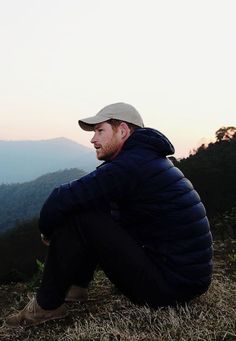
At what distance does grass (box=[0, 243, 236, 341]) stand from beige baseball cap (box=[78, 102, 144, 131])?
1790 millimetres

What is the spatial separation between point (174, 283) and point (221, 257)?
11.9 feet

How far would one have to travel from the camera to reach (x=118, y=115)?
4.57 m

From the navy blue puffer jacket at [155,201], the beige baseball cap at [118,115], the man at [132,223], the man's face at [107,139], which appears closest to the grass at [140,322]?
the man at [132,223]

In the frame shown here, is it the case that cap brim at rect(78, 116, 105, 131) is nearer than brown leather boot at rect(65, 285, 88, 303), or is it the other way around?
cap brim at rect(78, 116, 105, 131)

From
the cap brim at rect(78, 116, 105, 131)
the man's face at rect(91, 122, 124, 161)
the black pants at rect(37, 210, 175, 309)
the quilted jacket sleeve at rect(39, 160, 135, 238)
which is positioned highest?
the cap brim at rect(78, 116, 105, 131)

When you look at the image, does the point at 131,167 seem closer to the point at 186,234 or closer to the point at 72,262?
the point at 186,234

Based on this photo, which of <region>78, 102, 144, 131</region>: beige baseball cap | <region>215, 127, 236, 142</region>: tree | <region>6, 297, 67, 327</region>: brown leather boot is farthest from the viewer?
<region>215, 127, 236, 142</region>: tree

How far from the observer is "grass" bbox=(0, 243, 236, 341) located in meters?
3.90

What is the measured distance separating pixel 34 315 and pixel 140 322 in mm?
1082

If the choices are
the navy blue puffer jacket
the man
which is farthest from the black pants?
the navy blue puffer jacket

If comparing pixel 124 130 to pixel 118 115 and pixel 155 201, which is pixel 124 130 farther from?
pixel 155 201

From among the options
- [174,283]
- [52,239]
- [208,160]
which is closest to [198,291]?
[174,283]

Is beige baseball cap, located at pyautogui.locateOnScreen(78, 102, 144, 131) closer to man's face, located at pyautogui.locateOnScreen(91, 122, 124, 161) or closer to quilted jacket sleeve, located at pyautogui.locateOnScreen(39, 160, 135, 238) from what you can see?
man's face, located at pyautogui.locateOnScreen(91, 122, 124, 161)

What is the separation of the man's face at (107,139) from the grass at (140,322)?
154 cm
